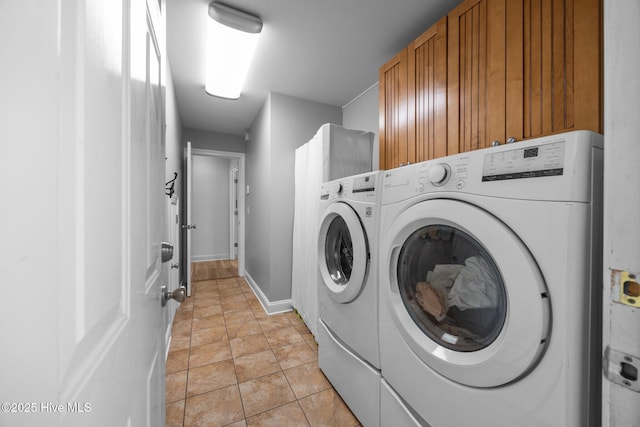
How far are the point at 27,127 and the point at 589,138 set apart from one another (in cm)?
96

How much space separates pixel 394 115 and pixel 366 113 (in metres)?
0.96

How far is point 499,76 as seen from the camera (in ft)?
3.59

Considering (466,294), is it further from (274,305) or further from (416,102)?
(274,305)

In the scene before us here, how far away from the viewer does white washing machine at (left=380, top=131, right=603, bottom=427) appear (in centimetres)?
57

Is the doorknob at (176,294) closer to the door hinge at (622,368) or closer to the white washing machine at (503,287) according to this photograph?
the white washing machine at (503,287)

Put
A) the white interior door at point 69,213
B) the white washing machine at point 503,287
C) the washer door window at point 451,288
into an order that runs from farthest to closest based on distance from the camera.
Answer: the washer door window at point 451,288 → the white washing machine at point 503,287 → the white interior door at point 69,213

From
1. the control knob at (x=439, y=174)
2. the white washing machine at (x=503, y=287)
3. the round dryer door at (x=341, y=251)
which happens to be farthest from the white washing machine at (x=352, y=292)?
the control knob at (x=439, y=174)

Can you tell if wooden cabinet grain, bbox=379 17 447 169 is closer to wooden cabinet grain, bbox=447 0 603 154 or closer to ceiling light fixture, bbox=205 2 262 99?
wooden cabinet grain, bbox=447 0 603 154

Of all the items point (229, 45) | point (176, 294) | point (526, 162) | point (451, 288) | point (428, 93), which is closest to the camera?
point (526, 162)

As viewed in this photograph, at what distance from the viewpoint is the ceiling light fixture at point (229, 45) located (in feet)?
4.98

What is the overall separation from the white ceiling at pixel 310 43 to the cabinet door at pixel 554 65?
689mm

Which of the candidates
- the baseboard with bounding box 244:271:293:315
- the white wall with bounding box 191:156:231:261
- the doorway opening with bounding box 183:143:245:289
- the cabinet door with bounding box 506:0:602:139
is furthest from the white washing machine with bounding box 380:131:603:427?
the white wall with bounding box 191:156:231:261

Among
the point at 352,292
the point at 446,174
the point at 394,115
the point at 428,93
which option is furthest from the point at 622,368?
the point at 394,115

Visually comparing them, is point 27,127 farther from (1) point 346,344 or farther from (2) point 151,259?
(1) point 346,344
